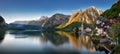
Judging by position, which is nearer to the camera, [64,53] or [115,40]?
[115,40]

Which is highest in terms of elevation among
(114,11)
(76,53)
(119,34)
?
(114,11)

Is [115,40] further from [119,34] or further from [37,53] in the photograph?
[37,53]

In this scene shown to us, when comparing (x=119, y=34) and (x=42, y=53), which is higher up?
(x=119, y=34)

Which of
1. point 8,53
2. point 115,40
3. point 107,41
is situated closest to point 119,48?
point 115,40

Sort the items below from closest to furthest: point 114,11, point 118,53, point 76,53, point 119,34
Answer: point 118,53
point 119,34
point 76,53
point 114,11

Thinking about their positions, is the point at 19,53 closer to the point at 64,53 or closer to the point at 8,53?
the point at 8,53

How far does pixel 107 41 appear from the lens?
103 meters

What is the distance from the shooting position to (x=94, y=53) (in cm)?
8644

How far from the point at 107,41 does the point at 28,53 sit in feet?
112

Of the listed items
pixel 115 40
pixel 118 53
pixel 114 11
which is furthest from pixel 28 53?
pixel 114 11

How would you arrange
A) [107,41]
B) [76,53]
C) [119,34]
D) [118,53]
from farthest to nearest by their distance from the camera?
[107,41] < [76,53] < [119,34] < [118,53]

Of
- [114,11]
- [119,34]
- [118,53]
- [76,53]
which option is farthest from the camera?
[114,11]

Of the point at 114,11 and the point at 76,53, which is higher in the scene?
the point at 114,11

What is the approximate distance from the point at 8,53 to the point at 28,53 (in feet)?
24.9
